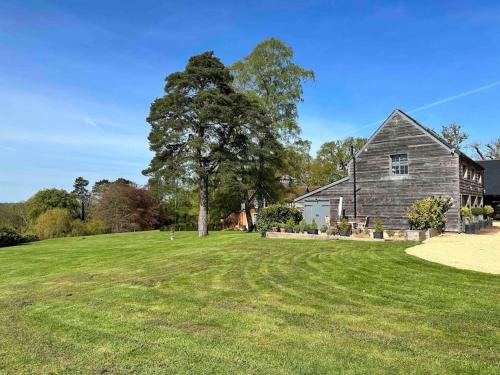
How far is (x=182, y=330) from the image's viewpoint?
18.9ft

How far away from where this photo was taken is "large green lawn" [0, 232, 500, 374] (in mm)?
4590

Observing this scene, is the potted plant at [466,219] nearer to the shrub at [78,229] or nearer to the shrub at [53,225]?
the shrub at [78,229]

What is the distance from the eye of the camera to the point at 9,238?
34.7 meters

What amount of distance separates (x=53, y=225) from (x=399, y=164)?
1465 inches

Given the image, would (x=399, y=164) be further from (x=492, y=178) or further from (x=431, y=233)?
(x=492, y=178)

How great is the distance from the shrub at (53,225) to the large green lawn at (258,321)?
34835 mm

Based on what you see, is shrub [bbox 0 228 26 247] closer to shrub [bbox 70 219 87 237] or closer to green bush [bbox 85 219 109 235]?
shrub [bbox 70 219 87 237]

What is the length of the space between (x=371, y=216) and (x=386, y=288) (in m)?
17.2

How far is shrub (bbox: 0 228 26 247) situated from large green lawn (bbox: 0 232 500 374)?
1111 inches

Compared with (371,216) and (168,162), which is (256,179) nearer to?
(168,162)

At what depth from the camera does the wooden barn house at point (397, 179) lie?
72.3ft

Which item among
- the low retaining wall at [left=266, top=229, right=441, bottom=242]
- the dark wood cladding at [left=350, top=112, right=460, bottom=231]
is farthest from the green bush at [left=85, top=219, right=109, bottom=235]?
the dark wood cladding at [left=350, top=112, right=460, bottom=231]

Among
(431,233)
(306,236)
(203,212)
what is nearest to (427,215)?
(431,233)

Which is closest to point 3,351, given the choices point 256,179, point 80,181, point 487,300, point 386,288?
point 386,288
